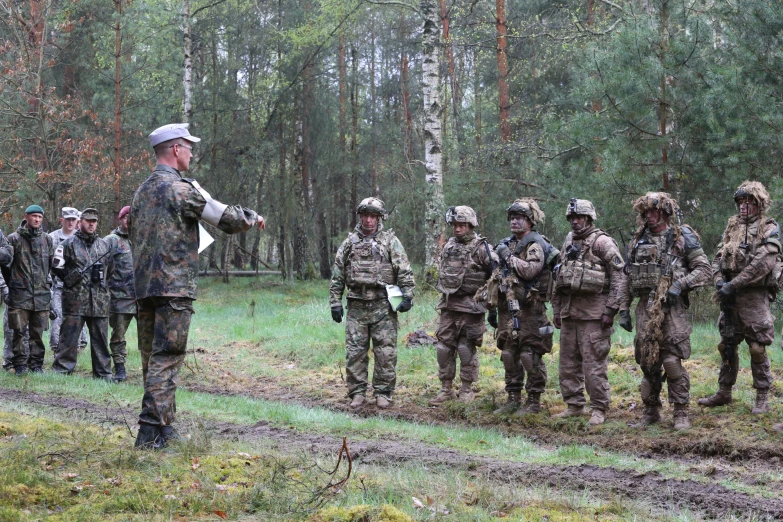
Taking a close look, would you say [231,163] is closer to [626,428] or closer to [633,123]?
[633,123]

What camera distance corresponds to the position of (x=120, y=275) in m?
12.8

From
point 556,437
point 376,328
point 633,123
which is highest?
point 633,123

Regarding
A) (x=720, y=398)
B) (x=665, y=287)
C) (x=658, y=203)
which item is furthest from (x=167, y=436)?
(x=720, y=398)

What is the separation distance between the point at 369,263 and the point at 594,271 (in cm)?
302

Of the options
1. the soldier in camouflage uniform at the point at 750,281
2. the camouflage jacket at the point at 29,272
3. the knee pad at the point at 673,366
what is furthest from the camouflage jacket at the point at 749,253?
the camouflage jacket at the point at 29,272

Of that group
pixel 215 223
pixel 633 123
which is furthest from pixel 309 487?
pixel 633 123

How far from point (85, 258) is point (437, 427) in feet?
22.7

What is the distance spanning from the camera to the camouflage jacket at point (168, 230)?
621 cm

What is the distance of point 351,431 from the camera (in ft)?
28.8

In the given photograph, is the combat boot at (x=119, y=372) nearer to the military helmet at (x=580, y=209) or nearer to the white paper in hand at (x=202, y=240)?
the white paper in hand at (x=202, y=240)

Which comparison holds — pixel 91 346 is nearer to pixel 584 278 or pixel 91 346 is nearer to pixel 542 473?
pixel 584 278

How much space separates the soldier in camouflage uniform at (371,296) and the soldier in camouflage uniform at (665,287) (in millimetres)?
3086

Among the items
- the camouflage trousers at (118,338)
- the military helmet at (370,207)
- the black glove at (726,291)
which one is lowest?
the camouflage trousers at (118,338)

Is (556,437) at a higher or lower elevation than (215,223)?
lower
